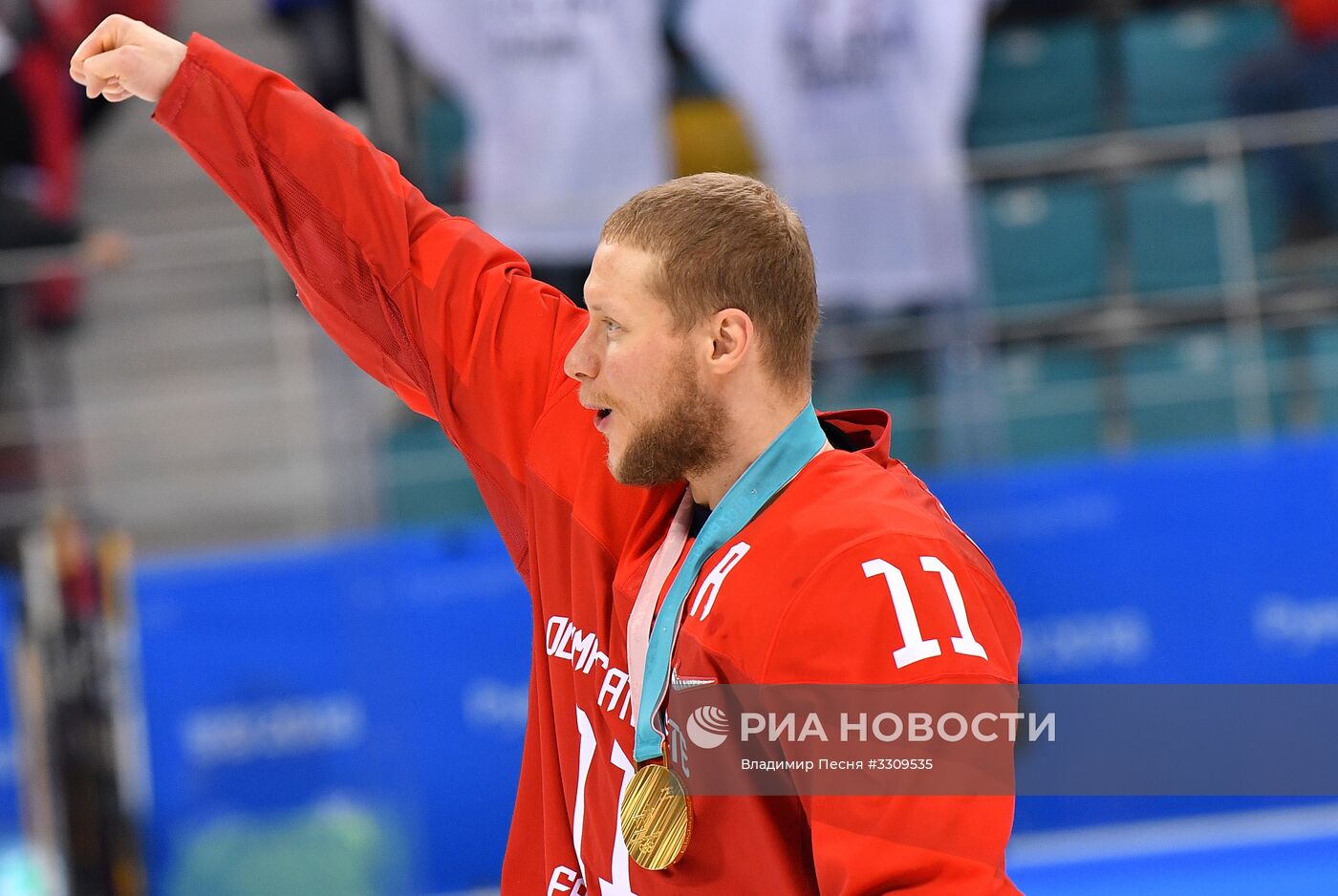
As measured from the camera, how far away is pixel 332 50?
6.19 m

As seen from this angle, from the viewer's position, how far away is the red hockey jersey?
4.25ft

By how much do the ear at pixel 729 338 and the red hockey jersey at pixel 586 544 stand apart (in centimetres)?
13

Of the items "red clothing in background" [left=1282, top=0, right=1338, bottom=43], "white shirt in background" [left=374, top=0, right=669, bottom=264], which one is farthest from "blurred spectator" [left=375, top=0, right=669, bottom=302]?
"red clothing in background" [left=1282, top=0, right=1338, bottom=43]

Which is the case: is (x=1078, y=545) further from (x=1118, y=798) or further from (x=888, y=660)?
(x=888, y=660)

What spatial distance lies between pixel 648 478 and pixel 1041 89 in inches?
200

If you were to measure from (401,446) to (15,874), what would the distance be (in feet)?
5.38

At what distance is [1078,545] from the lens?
4.61m

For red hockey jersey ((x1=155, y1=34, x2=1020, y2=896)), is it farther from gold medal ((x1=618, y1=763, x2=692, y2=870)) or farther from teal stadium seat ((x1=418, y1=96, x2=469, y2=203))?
teal stadium seat ((x1=418, y1=96, x2=469, y2=203))

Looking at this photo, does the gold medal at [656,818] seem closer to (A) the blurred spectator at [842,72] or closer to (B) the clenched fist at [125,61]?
(B) the clenched fist at [125,61]

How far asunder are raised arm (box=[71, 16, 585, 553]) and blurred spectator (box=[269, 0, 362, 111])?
14.3 ft

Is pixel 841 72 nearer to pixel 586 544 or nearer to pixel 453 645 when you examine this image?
pixel 453 645

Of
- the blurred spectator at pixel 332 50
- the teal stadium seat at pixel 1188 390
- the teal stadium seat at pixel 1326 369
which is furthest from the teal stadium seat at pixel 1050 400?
the blurred spectator at pixel 332 50

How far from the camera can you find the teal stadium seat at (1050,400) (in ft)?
15.3

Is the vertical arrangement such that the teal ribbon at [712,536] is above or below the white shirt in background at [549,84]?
below
